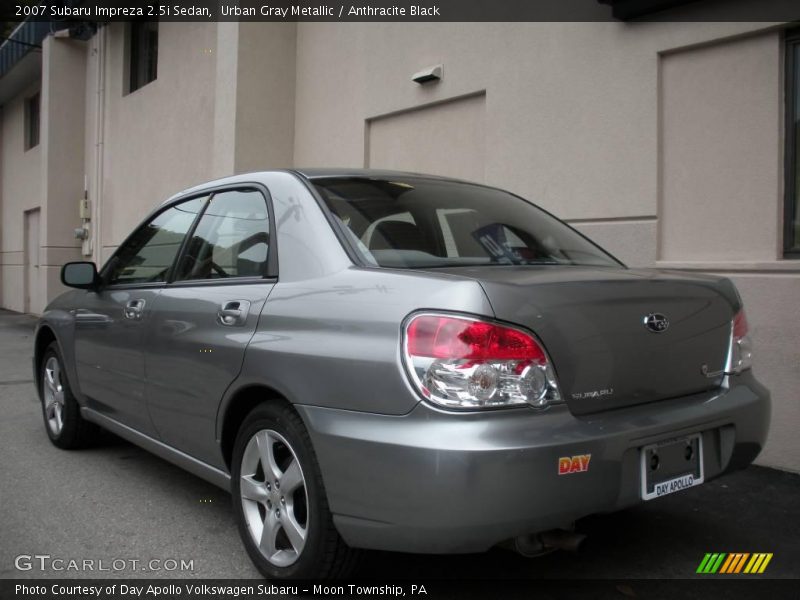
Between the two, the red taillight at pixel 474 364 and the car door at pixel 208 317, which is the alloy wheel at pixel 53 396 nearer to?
the car door at pixel 208 317

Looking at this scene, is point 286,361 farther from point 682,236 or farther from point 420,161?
point 420,161

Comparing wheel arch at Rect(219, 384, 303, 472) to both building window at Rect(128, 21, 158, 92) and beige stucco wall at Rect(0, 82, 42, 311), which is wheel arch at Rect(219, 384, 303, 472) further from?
beige stucco wall at Rect(0, 82, 42, 311)

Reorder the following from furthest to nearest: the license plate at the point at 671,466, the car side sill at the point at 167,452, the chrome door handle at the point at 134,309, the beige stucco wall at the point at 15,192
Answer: the beige stucco wall at the point at 15,192
the chrome door handle at the point at 134,309
the car side sill at the point at 167,452
the license plate at the point at 671,466

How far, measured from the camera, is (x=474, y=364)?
7.39 ft

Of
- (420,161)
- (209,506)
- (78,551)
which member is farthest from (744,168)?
(78,551)

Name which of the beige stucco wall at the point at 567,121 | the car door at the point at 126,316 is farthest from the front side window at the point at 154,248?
the beige stucco wall at the point at 567,121

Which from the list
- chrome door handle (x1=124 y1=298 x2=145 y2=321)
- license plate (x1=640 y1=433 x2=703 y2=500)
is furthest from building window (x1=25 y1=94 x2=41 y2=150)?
license plate (x1=640 y1=433 x2=703 y2=500)

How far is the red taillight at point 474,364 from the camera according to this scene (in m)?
2.25

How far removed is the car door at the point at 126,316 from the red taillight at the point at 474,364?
187 cm

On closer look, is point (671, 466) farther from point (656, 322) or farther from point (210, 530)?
point (210, 530)

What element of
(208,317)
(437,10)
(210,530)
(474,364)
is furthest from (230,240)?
(437,10)

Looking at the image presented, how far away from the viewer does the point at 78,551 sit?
3.23 m

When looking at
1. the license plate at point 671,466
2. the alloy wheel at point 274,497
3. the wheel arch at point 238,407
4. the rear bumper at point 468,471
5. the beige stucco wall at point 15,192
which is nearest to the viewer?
the rear bumper at point 468,471

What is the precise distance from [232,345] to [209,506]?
1271 mm
